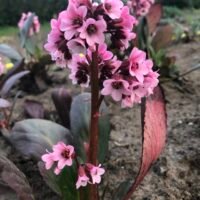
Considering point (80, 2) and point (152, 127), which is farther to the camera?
point (152, 127)

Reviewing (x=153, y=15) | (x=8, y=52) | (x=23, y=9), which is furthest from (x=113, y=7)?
(x=23, y=9)

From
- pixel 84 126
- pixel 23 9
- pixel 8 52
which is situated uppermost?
pixel 84 126

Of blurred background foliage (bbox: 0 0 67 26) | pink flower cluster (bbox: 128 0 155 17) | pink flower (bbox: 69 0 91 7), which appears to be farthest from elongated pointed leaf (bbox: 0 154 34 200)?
blurred background foliage (bbox: 0 0 67 26)

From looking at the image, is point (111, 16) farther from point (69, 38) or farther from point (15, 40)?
point (15, 40)

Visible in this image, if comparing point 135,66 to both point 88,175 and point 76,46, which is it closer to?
point 76,46

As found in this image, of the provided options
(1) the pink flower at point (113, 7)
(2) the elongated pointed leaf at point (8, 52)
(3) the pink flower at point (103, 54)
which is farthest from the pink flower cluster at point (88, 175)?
(2) the elongated pointed leaf at point (8, 52)

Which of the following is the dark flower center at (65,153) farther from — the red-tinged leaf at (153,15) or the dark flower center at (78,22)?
the red-tinged leaf at (153,15)
